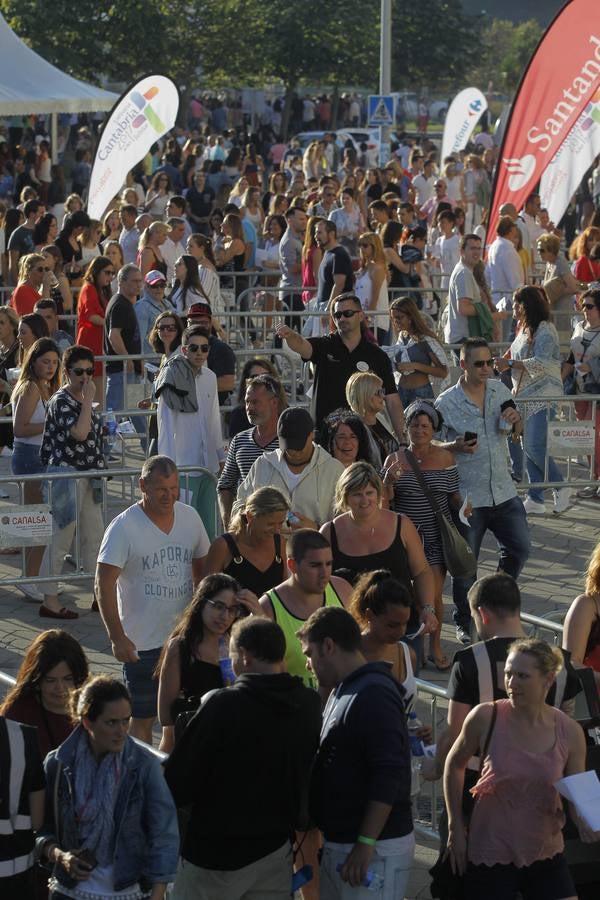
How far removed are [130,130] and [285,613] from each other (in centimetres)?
1417

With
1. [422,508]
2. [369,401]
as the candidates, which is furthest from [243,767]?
[369,401]

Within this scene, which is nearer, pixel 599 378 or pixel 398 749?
pixel 398 749

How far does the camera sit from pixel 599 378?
12344 mm

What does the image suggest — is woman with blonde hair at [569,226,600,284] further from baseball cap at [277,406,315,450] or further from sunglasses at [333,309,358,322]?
baseball cap at [277,406,315,450]

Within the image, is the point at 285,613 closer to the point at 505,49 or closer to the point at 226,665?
the point at 226,665

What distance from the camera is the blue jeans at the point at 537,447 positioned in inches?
446

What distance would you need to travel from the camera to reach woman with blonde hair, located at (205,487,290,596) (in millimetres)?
7121

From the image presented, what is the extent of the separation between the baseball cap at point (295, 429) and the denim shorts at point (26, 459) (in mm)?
2713

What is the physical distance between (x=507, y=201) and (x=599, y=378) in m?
3.84

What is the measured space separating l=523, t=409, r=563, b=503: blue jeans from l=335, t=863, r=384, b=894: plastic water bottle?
→ 625cm

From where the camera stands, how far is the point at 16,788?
500 cm

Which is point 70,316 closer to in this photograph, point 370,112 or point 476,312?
point 476,312

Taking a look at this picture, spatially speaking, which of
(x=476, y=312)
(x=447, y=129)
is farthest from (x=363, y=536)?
(x=447, y=129)

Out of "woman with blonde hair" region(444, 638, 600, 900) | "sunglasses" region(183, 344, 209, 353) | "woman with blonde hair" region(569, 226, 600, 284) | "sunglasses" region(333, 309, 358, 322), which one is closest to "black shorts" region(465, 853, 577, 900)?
"woman with blonde hair" region(444, 638, 600, 900)
